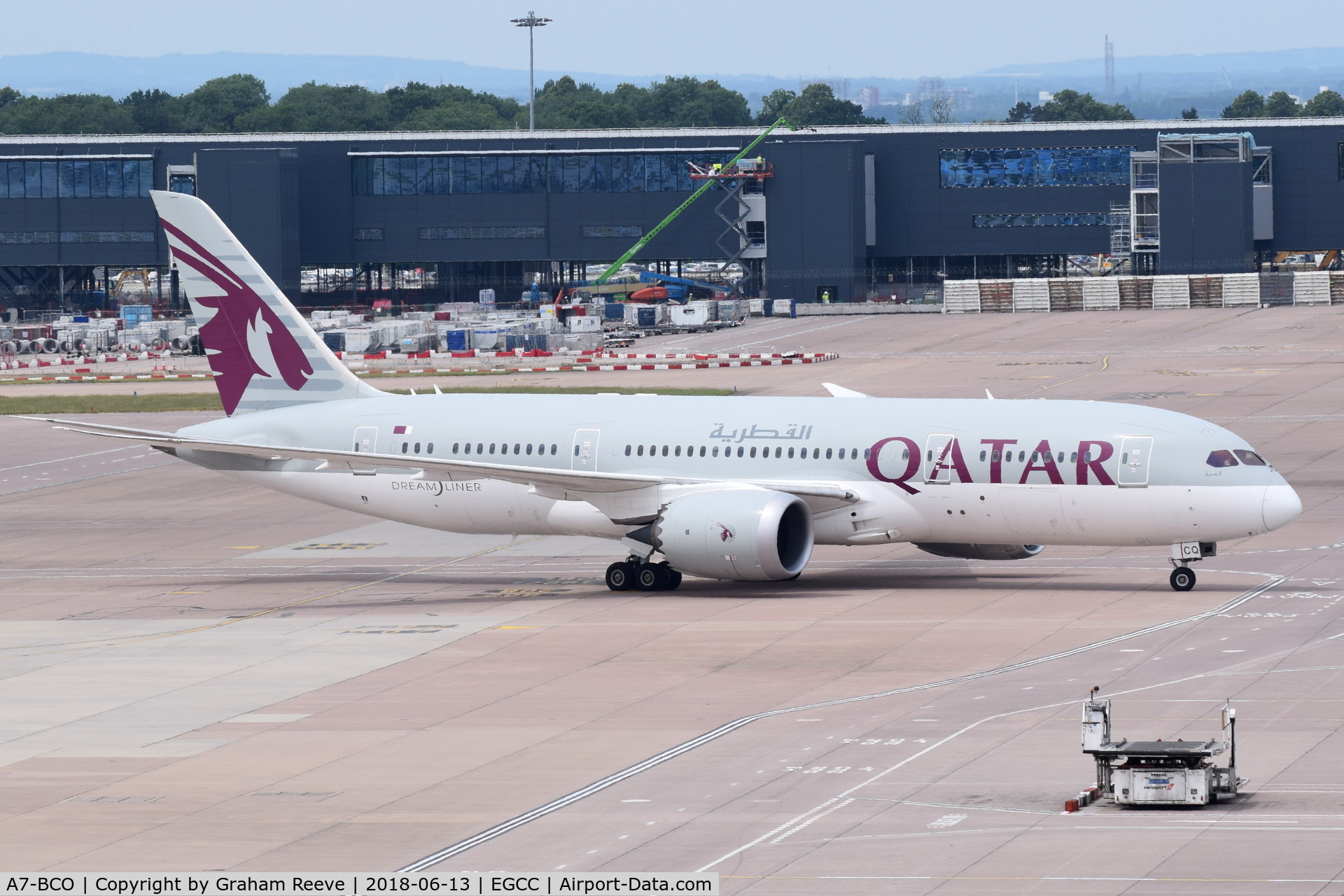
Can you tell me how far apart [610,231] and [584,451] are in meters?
126

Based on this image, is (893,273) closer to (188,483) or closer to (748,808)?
(188,483)

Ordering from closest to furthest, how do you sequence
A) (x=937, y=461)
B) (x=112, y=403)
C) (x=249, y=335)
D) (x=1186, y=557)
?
(x=1186, y=557)
(x=937, y=461)
(x=249, y=335)
(x=112, y=403)

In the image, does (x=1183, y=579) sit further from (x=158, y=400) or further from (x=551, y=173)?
(x=551, y=173)

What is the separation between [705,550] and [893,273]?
135m

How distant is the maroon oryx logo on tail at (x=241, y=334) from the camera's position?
54906 mm

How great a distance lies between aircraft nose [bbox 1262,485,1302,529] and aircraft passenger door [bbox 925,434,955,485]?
727 cm

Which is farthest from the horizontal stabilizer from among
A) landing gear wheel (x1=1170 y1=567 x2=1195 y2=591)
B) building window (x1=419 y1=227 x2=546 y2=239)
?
building window (x1=419 y1=227 x2=546 y2=239)

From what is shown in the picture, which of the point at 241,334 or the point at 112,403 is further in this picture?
the point at 112,403

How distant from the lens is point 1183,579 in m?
45.8

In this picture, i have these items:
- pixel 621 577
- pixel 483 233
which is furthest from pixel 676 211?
pixel 621 577

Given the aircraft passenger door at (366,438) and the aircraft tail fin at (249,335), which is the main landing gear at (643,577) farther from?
the aircraft tail fin at (249,335)

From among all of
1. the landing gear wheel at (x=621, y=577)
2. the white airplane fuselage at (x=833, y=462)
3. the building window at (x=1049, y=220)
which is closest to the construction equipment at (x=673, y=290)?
the building window at (x=1049, y=220)

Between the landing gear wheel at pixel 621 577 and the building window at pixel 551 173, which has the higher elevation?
the building window at pixel 551 173

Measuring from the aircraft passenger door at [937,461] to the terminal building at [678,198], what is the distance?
122819mm
